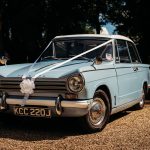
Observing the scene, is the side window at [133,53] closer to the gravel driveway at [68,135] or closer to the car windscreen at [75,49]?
the car windscreen at [75,49]

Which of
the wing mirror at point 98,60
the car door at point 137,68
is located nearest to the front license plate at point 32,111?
the wing mirror at point 98,60

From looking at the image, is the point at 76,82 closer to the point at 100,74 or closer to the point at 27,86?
the point at 100,74

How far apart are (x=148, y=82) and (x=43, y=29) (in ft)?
66.2

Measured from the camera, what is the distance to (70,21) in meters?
27.7

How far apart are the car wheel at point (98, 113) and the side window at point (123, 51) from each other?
50.3 inches

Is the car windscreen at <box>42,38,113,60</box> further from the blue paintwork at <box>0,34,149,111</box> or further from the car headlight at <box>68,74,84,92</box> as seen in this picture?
the car headlight at <box>68,74,84,92</box>

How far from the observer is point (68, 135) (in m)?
6.52

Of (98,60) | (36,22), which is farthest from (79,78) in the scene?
(36,22)

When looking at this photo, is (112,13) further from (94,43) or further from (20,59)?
(94,43)

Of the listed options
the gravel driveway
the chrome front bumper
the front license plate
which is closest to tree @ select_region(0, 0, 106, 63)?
the gravel driveway

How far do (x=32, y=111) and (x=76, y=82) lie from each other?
87 cm

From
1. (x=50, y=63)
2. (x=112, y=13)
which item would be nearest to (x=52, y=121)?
(x=50, y=63)

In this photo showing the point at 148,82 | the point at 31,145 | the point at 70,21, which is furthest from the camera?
the point at 70,21

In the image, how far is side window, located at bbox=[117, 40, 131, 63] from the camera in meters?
7.95
